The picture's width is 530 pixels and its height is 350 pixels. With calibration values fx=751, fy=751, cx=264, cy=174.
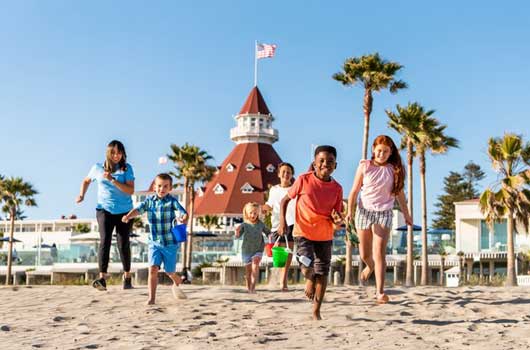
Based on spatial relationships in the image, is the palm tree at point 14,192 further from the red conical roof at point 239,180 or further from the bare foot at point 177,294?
the bare foot at point 177,294

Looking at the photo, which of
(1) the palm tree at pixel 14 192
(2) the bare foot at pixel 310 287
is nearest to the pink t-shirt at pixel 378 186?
(2) the bare foot at pixel 310 287

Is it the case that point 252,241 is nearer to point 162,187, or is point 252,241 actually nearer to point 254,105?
point 162,187

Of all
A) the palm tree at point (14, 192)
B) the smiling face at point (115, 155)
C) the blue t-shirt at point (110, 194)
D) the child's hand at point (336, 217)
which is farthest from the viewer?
the palm tree at point (14, 192)

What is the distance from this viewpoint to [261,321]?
24.7 feet

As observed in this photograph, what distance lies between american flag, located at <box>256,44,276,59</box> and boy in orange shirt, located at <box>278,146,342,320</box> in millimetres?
54437

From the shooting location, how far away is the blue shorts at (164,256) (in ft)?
28.1

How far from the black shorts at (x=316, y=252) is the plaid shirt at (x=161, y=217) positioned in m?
1.85

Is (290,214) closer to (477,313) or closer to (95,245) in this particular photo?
(477,313)

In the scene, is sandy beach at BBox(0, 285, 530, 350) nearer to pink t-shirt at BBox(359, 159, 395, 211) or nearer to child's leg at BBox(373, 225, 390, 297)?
child's leg at BBox(373, 225, 390, 297)

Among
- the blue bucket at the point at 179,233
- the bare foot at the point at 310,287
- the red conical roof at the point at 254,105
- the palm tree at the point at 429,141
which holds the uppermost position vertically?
the red conical roof at the point at 254,105

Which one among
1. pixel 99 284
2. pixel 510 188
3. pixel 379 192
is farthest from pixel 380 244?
pixel 510 188

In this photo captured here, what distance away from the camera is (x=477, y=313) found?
8.16 m

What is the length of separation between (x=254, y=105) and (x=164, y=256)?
73335mm

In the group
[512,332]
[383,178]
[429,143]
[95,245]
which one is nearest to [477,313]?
[512,332]
